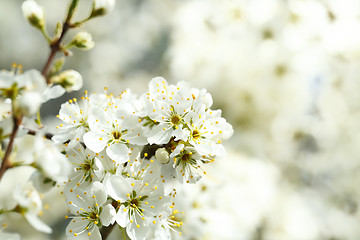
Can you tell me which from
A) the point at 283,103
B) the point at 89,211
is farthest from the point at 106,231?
the point at 283,103

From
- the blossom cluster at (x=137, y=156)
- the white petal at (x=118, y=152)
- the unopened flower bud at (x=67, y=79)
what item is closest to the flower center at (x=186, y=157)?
the blossom cluster at (x=137, y=156)

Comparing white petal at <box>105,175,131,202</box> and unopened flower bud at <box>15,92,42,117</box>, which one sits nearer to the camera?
unopened flower bud at <box>15,92,42,117</box>

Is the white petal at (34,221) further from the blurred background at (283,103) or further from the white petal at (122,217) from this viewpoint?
the blurred background at (283,103)

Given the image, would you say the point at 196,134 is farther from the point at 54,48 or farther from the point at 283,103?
the point at 283,103

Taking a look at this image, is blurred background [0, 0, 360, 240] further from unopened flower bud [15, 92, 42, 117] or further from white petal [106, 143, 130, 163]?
unopened flower bud [15, 92, 42, 117]

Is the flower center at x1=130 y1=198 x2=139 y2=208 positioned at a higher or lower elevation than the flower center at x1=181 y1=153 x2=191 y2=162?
lower

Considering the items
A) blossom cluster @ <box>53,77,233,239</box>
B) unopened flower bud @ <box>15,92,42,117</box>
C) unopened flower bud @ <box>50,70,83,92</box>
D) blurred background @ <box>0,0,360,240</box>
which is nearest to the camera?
unopened flower bud @ <box>15,92,42,117</box>

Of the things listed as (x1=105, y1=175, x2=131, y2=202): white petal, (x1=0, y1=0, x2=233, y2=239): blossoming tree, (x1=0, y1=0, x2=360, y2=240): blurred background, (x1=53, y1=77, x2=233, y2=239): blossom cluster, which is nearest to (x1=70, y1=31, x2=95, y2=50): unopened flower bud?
(x1=0, y1=0, x2=233, y2=239): blossoming tree
